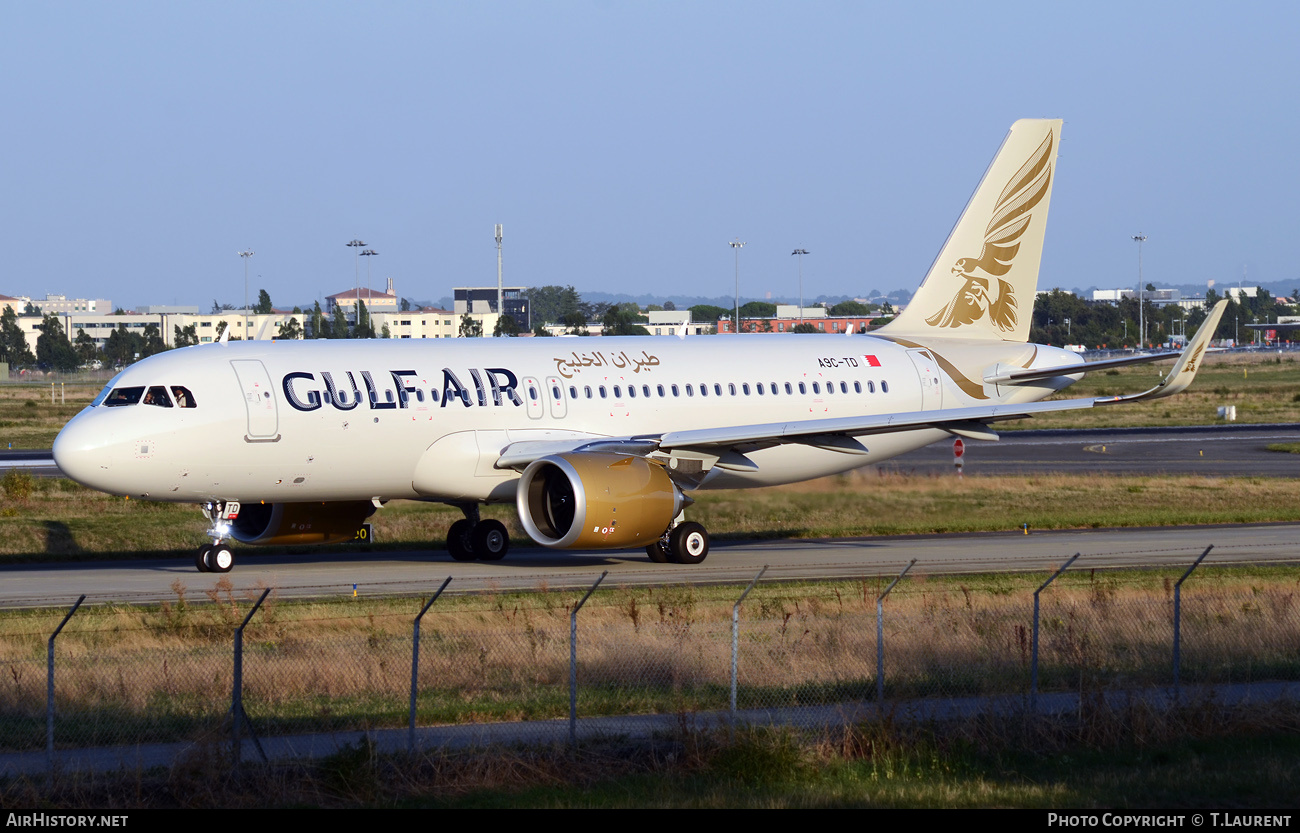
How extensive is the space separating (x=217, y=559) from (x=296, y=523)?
8.40 ft

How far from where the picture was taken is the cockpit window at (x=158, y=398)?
27703mm

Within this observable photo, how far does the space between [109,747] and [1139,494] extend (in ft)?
112

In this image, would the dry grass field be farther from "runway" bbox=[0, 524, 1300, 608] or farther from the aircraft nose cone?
the aircraft nose cone

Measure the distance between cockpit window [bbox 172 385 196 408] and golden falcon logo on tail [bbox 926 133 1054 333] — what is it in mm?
18839

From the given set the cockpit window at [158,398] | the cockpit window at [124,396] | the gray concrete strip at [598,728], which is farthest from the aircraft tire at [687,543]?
the gray concrete strip at [598,728]

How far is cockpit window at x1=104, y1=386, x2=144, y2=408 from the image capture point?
27688 mm

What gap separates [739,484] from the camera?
3372cm

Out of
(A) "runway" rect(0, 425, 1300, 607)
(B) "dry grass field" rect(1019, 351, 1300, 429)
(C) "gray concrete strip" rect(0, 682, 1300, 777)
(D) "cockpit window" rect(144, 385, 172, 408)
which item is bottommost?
(B) "dry grass field" rect(1019, 351, 1300, 429)

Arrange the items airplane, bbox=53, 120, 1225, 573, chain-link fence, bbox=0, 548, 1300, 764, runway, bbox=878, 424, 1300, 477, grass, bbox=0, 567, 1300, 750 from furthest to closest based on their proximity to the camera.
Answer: runway, bbox=878, 424, 1300, 477
airplane, bbox=53, 120, 1225, 573
grass, bbox=0, 567, 1300, 750
chain-link fence, bbox=0, 548, 1300, 764

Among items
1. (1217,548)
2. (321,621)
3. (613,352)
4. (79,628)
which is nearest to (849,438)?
(613,352)

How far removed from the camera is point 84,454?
88.0 feet

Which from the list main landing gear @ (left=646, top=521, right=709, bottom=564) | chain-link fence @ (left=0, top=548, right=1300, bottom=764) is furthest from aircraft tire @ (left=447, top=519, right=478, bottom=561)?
chain-link fence @ (left=0, top=548, right=1300, bottom=764)

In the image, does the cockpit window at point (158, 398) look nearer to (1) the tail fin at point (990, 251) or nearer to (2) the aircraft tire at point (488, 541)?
(2) the aircraft tire at point (488, 541)

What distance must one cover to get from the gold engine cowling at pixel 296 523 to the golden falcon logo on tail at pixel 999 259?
15.7 metres
